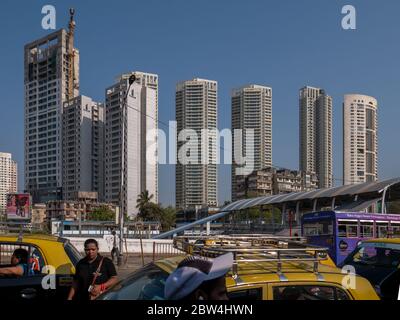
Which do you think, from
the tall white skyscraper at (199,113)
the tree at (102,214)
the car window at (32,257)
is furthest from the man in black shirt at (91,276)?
the tree at (102,214)

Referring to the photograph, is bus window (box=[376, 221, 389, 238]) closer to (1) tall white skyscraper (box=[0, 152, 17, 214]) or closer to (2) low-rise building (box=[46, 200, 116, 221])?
(2) low-rise building (box=[46, 200, 116, 221])

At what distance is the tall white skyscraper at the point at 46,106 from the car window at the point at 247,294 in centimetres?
11774

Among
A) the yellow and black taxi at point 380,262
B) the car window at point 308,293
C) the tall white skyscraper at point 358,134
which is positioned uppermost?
the tall white skyscraper at point 358,134

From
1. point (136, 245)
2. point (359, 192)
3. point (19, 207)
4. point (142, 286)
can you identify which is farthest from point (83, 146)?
point (142, 286)

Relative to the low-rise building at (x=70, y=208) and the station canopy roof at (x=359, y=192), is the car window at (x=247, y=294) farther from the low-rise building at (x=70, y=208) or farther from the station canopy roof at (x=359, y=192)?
the low-rise building at (x=70, y=208)

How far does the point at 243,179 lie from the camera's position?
116 meters

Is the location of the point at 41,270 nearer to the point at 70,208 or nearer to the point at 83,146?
the point at 83,146

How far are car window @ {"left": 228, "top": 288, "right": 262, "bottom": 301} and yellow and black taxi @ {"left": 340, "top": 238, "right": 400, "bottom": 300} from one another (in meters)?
4.63

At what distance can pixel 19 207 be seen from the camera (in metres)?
49.8

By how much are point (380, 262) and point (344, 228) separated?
1242cm

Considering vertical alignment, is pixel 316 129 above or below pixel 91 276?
above

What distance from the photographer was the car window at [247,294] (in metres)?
3.95

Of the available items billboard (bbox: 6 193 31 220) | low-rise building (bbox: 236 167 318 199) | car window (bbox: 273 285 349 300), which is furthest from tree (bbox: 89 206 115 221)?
car window (bbox: 273 285 349 300)
